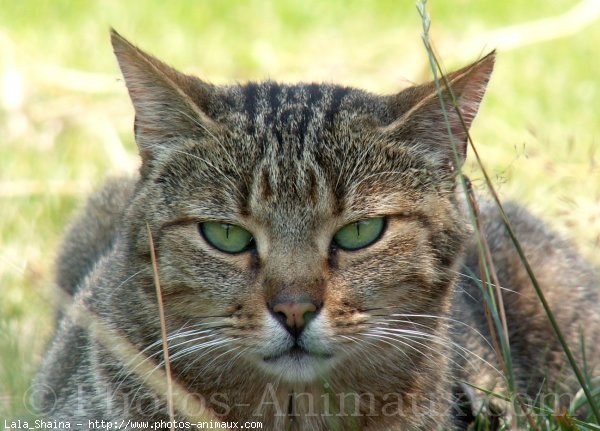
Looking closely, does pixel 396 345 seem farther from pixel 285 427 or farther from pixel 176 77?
pixel 176 77

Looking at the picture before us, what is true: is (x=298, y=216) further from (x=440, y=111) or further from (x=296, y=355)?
(x=440, y=111)

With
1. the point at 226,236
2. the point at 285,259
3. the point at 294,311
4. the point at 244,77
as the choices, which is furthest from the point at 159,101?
the point at 244,77

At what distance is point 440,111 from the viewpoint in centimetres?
292

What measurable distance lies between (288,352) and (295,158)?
0.58 meters

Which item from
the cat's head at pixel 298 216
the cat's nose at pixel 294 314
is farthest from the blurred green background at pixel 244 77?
the cat's nose at pixel 294 314

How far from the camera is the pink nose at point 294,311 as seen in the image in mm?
2523

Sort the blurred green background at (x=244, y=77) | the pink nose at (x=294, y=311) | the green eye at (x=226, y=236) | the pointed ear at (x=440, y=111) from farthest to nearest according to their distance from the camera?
the blurred green background at (x=244, y=77) → the pointed ear at (x=440, y=111) → the green eye at (x=226, y=236) → the pink nose at (x=294, y=311)

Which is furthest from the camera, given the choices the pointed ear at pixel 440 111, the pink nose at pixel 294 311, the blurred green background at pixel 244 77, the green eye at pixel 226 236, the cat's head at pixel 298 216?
the blurred green background at pixel 244 77

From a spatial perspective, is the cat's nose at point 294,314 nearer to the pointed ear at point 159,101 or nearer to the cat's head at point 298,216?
the cat's head at point 298,216

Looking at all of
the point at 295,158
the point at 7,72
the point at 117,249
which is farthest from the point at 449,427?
the point at 7,72

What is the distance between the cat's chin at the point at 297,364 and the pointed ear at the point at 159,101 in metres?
0.73

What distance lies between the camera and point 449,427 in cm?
316

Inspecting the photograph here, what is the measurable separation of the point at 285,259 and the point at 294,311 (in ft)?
0.59

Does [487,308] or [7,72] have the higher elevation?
[7,72]
